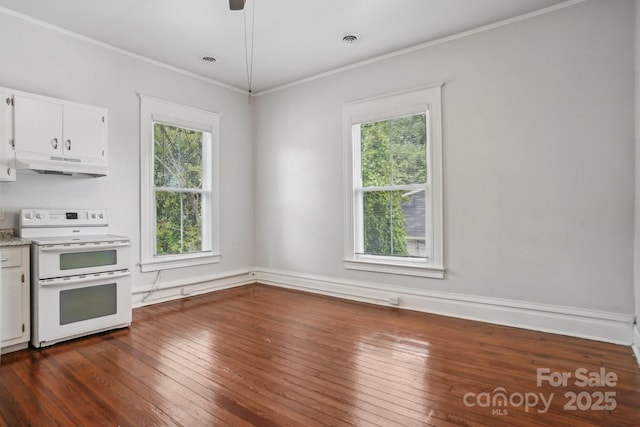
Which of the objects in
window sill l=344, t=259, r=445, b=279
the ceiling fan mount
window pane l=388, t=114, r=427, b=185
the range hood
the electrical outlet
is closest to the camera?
the ceiling fan mount

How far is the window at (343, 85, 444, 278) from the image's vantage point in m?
4.04

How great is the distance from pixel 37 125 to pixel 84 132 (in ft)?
1.24

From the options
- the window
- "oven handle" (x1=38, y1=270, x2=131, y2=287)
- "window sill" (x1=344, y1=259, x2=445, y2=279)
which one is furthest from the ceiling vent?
"oven handle" (x1=38, y1=270, x2=131, y2=287)

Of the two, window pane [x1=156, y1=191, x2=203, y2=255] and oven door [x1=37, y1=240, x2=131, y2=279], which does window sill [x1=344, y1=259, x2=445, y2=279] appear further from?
oven door [x1=37, y1=240, x2=131, y2=279]

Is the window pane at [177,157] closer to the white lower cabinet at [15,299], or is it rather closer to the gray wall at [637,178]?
the white lower cabinet at [15,299]

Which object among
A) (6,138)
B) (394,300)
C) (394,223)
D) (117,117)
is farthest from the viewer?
(394,223)

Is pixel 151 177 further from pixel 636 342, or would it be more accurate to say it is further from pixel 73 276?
pixel 636 342

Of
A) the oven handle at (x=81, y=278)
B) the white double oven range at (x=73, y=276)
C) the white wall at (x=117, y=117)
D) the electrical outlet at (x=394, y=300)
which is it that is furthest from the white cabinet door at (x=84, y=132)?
the electrical outlet at (x=394, y=300)

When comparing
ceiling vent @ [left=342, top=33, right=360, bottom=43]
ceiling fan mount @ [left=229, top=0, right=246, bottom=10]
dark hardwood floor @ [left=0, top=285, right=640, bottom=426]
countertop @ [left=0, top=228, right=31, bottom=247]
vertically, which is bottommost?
dark hardwood floor @ [left=0, top=285, right=640, bottom=426]

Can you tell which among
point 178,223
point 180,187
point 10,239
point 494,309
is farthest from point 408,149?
point 10,239

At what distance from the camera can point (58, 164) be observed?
3354 mm

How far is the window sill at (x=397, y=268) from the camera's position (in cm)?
403

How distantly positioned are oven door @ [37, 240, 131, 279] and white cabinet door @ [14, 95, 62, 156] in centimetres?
92

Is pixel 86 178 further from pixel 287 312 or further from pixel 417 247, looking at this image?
pixel 417 247
